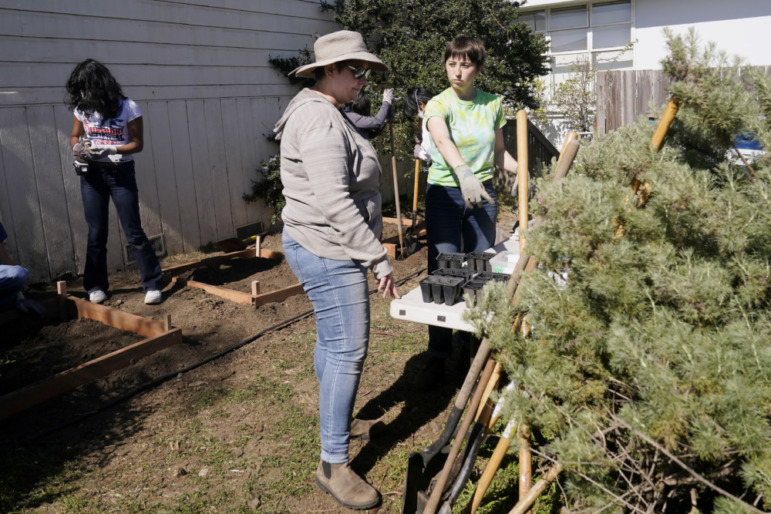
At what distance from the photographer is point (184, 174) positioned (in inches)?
317

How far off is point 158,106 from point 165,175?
0.77 meters

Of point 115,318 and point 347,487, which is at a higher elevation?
point 115,318

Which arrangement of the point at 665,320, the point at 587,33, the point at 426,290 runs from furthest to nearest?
1. the point at 587,33
2. the point at 426,290
3. the point at 665,320

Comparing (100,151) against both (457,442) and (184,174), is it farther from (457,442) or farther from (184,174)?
(457,442)

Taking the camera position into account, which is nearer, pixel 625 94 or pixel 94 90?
pixel 94 90

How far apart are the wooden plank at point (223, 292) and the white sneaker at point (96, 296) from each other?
2.46ft

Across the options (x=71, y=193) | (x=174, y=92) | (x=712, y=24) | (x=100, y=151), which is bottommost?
(x=71, y=193)

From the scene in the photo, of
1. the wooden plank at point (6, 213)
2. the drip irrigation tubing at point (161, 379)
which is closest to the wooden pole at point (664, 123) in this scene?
the drip irrigation tubing at point (161, 379)

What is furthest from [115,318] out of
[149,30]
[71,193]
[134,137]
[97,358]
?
[149,30]

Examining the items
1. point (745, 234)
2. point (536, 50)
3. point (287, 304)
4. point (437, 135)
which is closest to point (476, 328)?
point (745, 234)

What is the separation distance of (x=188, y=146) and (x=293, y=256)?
559cm

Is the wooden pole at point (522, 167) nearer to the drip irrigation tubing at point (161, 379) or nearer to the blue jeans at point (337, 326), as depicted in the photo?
the blue jeans at point (337, 326)

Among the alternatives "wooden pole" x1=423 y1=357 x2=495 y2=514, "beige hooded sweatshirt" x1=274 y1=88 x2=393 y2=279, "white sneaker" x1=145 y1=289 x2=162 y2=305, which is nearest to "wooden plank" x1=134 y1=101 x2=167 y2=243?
"white sneaker" x1=145 y1=289 x2=162 y2=305

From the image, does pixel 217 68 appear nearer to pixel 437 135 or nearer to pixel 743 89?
pixel 437 135
